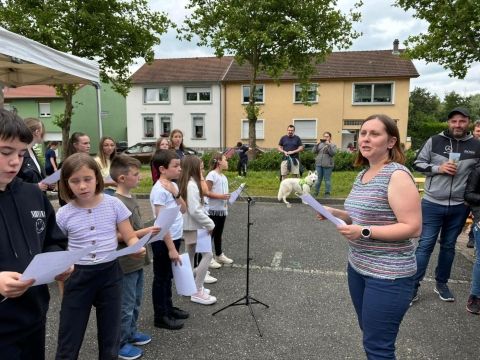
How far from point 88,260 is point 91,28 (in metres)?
15.2

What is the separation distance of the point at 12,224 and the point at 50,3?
16185 millimetres

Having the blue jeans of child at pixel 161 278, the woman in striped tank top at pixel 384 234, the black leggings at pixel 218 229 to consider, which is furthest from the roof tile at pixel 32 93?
the woman in striped tank top at pixel 384 234

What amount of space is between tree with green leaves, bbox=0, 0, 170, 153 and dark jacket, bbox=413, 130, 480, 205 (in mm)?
14369

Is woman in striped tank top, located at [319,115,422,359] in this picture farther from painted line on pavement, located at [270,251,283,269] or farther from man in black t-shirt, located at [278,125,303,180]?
man in black t-shirt, located at [278,125,303,180]

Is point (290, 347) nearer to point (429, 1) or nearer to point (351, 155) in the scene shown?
point (351, 155)

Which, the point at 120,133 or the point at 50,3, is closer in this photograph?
the point at 50,3

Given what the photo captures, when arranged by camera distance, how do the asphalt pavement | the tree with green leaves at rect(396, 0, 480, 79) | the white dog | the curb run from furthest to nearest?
the tree with green leaves at rect(396, 0, 480, 79)
the curb
the white dog
the asphalt pavement

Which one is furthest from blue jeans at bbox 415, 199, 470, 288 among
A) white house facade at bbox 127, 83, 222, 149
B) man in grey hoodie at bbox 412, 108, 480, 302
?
white house facade at bbox 127, 83, 222, 149

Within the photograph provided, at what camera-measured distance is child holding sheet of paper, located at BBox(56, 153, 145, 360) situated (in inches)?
91.4

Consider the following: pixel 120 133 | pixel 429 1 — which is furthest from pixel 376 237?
pixel 120 133

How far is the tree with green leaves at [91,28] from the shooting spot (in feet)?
46.6

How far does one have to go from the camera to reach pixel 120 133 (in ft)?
142

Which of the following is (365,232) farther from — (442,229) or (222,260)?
(222,260)

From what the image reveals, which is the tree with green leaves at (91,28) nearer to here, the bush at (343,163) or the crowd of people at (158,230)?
the bush at (343,163)
